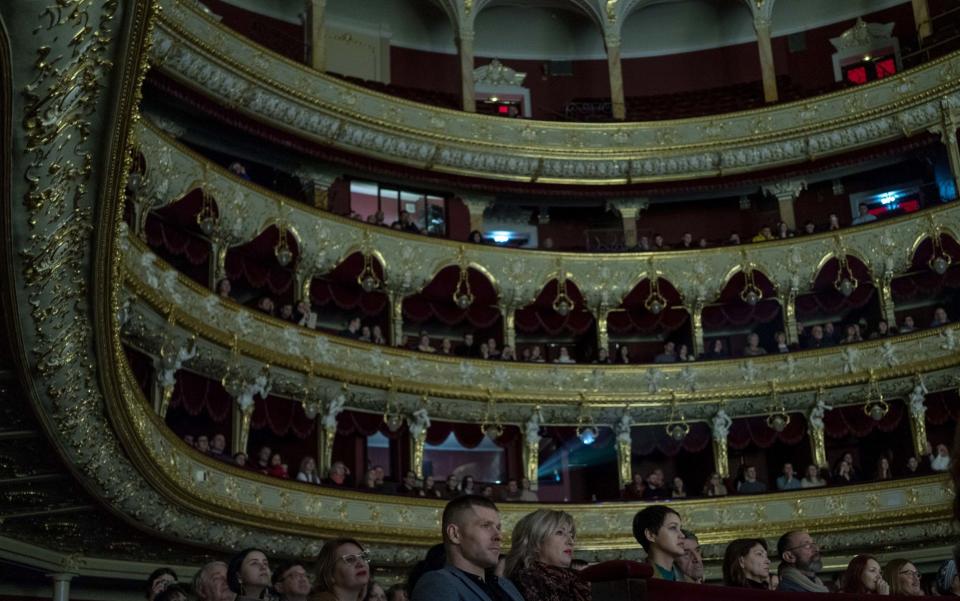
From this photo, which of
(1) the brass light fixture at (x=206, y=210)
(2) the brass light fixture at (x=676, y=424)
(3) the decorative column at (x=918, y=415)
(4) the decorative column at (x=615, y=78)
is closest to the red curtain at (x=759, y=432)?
(2) the brass light fixture at (x=676, y=424)

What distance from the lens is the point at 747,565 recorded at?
5566 mm

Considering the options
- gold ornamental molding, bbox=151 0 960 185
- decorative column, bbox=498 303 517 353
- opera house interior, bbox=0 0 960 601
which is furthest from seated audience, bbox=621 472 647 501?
gold ornamental molding, bbox=151 0 960 185

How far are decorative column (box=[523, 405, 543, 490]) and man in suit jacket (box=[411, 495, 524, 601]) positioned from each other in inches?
676

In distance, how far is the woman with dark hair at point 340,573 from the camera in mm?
4770

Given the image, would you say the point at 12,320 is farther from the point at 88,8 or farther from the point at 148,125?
the point at 148,125

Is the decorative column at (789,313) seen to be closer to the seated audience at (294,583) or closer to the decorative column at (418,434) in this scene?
the decorative column at (418,434)

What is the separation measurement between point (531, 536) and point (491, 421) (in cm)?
1654

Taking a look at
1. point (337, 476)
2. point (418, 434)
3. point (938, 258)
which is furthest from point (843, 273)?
point (337, 476)

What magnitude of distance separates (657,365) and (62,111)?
16.4 m

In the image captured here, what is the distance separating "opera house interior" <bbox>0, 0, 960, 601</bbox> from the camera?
56.2 ft

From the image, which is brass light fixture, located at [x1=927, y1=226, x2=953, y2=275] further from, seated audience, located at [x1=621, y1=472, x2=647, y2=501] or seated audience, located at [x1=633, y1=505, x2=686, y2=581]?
seated audience, located at [x1=633, y1=505, x2=686, y2=581]

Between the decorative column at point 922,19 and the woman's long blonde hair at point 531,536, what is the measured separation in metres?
21.2

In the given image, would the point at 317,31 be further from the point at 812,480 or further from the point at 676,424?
the point at 812,480

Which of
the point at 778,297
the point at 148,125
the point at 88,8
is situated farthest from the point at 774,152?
the point at 88,8
